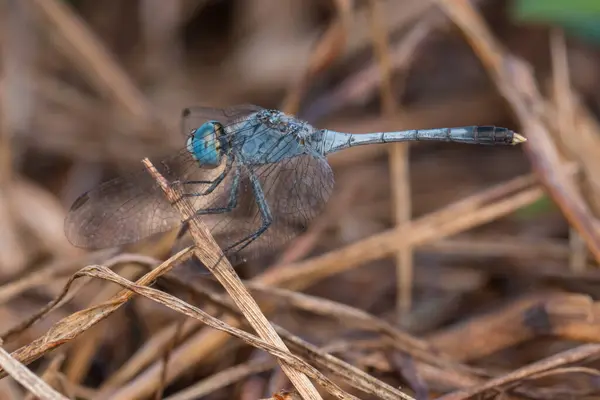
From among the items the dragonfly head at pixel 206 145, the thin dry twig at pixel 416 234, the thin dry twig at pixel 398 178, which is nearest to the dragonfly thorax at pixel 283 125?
the dragonfly head at pixel 206 145

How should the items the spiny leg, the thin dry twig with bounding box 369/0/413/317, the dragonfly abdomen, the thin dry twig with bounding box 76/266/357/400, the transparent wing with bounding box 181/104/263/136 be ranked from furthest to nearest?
the thin dry twig with bounding box 369/0/413/317 < the transparent wing with bounding box 181/104/263/136 < the dragonfly abdomen < the spiny leg < the thin dry twig with bounding box 76/266/357/400

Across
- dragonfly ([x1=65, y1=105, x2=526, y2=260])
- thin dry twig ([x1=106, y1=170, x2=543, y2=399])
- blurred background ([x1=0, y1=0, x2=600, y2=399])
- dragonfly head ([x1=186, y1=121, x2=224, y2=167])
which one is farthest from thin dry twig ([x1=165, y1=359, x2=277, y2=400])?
dragonfly head ([x1=186, y1=121, x2=224, y2=167])

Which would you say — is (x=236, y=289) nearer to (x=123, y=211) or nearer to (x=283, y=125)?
(x=123, y=211)

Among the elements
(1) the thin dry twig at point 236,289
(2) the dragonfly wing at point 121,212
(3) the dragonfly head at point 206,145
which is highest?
(3) the dragonfly head at point 206,145

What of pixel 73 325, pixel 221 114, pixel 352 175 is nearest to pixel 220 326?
pixel 73 325

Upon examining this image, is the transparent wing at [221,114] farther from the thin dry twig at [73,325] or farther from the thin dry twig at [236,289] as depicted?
the thin dry twig at [73,325]

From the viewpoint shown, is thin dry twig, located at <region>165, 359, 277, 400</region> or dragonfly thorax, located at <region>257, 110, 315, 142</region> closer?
thin dry twig, located at <region>165, 359, 277, 400</region>

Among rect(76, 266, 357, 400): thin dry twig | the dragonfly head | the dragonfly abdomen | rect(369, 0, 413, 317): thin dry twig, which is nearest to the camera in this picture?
rect(76, 266, 357, 400): thin dry twig

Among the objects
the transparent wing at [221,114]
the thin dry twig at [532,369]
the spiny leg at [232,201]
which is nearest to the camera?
the thin dry twig at [532,369]

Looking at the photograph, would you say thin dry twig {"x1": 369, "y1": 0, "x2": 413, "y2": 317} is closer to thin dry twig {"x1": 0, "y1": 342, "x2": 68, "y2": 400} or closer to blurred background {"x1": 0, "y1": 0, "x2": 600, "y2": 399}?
blurred background {"x1": 0, "y1": 0, "x2": 600, "y2": 399}
